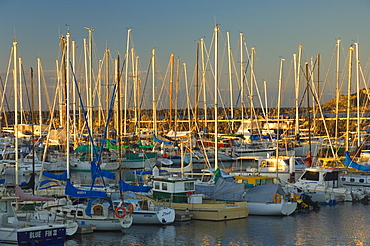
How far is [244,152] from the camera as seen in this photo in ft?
202

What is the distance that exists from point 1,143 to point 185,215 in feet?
124

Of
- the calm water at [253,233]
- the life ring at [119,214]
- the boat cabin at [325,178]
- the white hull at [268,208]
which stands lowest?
the calm water at [253,233]

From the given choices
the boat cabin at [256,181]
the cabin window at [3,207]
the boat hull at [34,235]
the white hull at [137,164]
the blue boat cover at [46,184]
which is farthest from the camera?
the white hull at [137,164]

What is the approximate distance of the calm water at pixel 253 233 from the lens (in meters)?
26.0

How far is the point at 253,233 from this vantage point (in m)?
27.7

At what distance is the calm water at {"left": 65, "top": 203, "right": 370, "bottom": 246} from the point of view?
2597cm

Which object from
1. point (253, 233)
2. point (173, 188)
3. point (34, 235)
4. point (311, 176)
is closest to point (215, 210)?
point (173, 188)

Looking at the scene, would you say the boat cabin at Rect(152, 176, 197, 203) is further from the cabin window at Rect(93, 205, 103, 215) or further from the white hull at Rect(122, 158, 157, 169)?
the white hull at Rect(122, 158, 157, 169)

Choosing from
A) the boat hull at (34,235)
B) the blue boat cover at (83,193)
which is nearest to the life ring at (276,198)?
the blue boat cover at (83,193)

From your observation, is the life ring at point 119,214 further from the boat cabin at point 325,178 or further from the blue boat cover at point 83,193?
the boat cabin at point 325,178

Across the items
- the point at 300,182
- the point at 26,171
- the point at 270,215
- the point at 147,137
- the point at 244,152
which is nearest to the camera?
the point at 270,215

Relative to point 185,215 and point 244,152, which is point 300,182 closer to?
point 185,215

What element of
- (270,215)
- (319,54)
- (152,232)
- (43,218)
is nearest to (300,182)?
(270,215)

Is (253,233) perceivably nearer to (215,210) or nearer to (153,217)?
(215,210)
